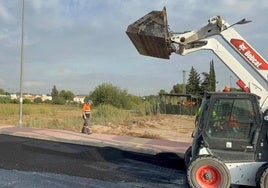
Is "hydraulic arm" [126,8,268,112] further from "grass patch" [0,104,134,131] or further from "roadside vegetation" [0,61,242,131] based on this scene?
"roadside vegetation" [0,61,242,131]

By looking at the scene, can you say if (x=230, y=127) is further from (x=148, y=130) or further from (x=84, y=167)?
(x=148, y=130)

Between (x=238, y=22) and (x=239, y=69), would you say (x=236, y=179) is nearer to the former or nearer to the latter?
(x=239, y=69)

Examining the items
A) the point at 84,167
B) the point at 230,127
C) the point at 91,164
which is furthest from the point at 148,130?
the point at 230,127

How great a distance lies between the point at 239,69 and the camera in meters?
8.41

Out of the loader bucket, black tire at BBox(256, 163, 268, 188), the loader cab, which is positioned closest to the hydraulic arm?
the loader bucket

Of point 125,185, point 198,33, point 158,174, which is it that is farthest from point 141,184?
point 198,33

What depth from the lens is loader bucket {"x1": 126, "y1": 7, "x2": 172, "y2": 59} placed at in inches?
332

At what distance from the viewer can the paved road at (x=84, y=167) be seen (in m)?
8.59

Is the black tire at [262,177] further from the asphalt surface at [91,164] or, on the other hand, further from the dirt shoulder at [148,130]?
the dirt shoulder at [148,130]

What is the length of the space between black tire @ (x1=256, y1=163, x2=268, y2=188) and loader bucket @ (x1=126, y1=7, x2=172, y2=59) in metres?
3.13

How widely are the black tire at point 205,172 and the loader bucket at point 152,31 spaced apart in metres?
2.54

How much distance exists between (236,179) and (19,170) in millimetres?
5063

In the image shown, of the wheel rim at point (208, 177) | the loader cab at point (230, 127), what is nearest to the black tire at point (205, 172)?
the wheel rim at point (208, 177)

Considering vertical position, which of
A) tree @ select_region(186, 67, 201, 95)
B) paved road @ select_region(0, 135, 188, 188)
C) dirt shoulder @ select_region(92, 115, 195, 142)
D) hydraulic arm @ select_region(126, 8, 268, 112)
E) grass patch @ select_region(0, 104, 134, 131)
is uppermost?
tree @ select_region(186, 67, 201, 95)
